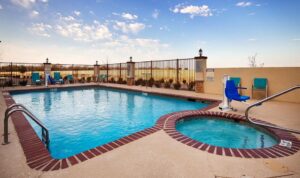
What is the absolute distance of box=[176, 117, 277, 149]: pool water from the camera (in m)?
3.45

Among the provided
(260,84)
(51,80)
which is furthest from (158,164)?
(51,80)

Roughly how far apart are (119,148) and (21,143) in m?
1.77

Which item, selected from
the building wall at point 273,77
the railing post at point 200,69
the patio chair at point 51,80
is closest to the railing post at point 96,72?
the patio chair at point 51,80

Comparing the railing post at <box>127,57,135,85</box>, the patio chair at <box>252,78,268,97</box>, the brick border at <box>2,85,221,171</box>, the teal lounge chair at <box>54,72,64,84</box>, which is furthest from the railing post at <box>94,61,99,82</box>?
the patio chair at <box>252,78,268,97</box>

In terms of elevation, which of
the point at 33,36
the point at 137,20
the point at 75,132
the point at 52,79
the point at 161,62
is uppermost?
the point at 137,20

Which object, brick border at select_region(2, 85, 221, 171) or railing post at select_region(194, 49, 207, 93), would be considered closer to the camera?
brick border at select_region(2, 85, 221, 171)

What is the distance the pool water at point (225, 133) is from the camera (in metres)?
3.45

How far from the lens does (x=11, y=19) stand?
32.7ft

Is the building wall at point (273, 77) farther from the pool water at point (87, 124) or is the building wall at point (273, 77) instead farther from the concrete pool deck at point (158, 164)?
the concrete pool deck at point (158, 164)

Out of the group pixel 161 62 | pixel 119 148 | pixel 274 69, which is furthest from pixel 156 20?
pixel 119 148

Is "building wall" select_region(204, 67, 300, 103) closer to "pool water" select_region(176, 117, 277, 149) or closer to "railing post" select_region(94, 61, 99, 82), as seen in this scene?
"pool water" select_region(176, 117, 277, 149)

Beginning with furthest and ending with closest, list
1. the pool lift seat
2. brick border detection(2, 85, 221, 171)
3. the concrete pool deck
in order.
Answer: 1. the pool lift seat
2. brick border detection(2, 85, 221, 171)
3. the concrete pool deck

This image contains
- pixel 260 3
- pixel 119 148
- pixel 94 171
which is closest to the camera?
pixel 94 171

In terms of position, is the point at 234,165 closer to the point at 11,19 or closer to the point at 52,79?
the point at 11,19
